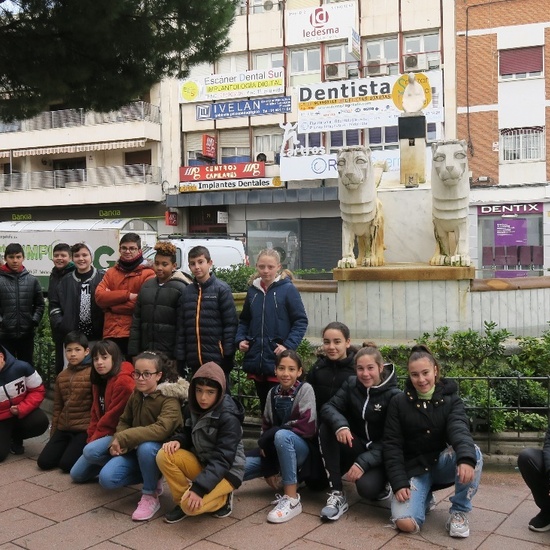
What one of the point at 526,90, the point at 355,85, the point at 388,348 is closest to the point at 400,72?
the point at 355,85

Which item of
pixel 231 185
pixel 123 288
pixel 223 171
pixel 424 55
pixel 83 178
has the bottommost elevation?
pixel 123 288

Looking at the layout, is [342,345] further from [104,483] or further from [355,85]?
[355,85]

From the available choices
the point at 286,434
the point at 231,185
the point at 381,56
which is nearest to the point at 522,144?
the point at 381,56

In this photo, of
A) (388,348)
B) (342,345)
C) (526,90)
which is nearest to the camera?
(342,345)

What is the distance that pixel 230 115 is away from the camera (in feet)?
88.1

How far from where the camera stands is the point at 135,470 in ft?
15.7

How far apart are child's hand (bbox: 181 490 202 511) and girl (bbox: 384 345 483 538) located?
3.88 ft

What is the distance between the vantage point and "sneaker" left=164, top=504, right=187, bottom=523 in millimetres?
4324

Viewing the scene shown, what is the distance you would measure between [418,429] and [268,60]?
2554 cm

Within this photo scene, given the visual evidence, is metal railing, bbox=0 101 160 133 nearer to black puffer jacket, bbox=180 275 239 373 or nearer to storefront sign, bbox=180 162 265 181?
storefront sign, bbox=180 162 265 181

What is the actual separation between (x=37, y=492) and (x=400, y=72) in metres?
23.5

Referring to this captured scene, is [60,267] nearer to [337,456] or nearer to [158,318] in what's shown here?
[158,318]

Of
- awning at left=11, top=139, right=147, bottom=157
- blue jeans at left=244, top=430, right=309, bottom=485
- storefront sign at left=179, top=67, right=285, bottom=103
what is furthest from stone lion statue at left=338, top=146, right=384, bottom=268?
awning at left=11, top=139, right=147, bottom=157

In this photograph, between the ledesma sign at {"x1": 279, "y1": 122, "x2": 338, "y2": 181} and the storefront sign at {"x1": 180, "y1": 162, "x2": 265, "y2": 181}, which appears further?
the storefront sign at {"x1": 180, "y1": 162, "x2": 265, "y2": 181}
